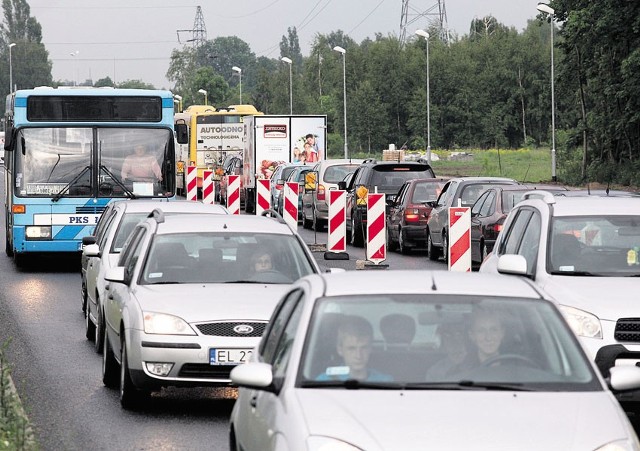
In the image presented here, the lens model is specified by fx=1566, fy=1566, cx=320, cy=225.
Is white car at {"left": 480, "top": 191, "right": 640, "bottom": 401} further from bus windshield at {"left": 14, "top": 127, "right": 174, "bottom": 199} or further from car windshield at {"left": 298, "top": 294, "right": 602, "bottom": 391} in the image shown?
bus windshield at {"left": 14, "top": 127, "right": 174, "bottom": 199}

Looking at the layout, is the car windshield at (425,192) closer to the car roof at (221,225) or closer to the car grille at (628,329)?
the car roof at (221,225)

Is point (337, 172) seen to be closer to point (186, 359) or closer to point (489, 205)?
point (489, 205)

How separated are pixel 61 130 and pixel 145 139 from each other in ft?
4.48

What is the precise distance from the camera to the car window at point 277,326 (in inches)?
284

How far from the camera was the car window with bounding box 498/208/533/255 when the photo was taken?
13.1 meters

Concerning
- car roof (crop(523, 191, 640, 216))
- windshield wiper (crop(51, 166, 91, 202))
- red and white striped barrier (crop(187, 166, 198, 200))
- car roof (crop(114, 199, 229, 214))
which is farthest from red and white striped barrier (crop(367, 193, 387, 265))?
red and white striped barrier (crop(187, 166, 198, 200))

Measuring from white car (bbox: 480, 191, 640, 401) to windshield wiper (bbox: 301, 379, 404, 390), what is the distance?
389cm

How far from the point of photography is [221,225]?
12.9 metres

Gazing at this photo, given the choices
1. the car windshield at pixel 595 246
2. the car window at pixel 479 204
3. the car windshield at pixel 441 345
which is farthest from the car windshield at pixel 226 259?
the car window at pixel 479 204

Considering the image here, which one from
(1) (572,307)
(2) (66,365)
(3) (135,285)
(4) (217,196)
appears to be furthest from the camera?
(4) (217,196)

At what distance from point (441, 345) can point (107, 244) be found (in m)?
9.86

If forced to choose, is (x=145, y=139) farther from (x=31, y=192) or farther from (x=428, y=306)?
(x=428, y=306)

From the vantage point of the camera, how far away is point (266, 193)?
1296 inches

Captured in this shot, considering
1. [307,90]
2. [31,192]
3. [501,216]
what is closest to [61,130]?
[31,192]
